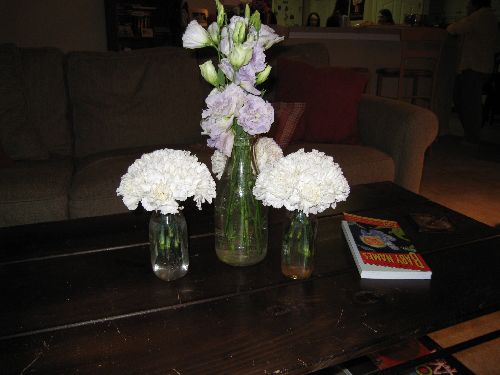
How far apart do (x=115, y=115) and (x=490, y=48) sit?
3.99 metres

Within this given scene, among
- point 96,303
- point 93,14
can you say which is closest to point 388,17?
point 93,14

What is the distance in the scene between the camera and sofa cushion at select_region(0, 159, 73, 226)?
5.03 feet

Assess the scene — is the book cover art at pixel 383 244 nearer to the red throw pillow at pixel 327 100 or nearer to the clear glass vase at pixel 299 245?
the clear glass vase at pixel 299 245

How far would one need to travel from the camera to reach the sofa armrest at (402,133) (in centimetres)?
188

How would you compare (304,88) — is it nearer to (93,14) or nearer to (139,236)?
(139,236)

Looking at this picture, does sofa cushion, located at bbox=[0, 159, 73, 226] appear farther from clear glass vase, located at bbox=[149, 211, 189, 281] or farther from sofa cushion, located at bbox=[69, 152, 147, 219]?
clear glass vase, located at bbox=[149, 211, 189, 281]

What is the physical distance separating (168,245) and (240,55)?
0.40m

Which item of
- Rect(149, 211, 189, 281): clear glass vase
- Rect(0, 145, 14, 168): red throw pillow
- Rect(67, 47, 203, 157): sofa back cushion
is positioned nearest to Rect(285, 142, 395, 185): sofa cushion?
→ Rect(67, 47, 203, 157): sofa back cushion

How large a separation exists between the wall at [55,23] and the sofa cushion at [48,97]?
193 centimetres

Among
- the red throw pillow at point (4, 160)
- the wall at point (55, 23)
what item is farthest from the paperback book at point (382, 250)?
the wall at point (55, 23)

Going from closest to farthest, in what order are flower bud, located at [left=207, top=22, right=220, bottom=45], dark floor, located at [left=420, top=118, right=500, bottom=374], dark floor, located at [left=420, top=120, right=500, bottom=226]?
→ flower bud, located at [left=207, top=22, right=220, bottom=45] → dark floor, located at [left=420, top=118, right=500, bottom=374] → dark floor, located at [left=420, top=120, right=500, bottom=226]

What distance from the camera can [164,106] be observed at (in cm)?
208

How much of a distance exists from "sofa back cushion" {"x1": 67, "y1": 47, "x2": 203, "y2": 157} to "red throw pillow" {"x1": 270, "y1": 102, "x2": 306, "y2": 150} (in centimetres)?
52

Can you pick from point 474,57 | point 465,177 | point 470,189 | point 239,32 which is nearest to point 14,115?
point 239,32
